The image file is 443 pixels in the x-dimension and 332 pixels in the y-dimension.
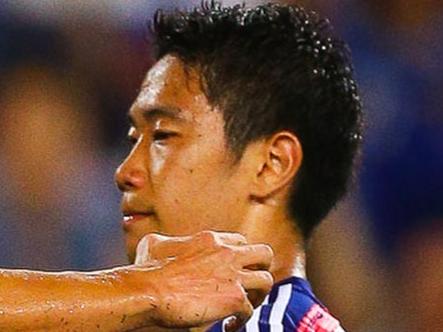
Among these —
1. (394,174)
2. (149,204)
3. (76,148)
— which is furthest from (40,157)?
(149,204)

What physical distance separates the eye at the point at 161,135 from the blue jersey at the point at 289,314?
282mm

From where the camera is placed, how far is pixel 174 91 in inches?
76.0

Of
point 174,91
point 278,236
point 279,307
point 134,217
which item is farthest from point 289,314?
point 174,91

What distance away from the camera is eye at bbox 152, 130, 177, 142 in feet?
6.26

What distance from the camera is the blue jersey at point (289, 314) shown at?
179 centimetres

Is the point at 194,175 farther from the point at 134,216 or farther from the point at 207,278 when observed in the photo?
the point at 207,278

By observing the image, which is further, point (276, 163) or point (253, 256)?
point (276, 163)

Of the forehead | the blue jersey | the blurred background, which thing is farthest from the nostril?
the blurred background

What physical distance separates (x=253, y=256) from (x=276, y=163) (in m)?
0.51

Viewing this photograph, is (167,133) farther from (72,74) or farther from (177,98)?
(72,74)

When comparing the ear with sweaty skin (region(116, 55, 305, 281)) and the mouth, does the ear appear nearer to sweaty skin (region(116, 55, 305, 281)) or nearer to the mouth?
sweaty skin (region(116, 55, 305, 281))

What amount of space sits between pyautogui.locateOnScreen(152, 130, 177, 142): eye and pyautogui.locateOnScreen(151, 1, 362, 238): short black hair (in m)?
0.09

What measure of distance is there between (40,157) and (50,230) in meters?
0.20

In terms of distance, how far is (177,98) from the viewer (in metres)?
1.92
